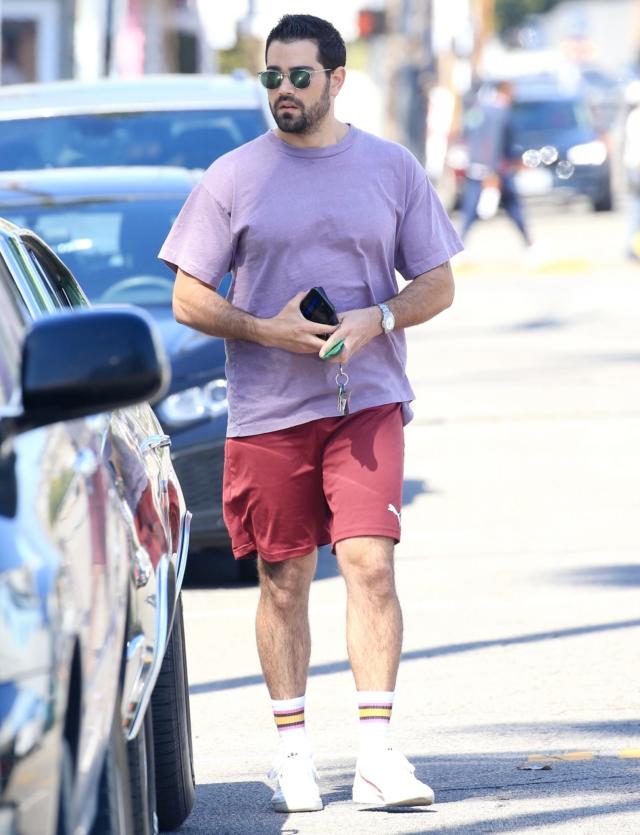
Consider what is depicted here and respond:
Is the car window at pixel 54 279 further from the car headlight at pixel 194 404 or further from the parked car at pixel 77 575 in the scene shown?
the car headlight at pixel 194 404

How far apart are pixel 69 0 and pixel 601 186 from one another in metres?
10.1

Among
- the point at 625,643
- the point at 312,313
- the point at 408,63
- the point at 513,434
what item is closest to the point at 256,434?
the point at 312,313

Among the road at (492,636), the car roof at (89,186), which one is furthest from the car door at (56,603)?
the car roof at (89,186)

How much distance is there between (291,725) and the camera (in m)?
5.34

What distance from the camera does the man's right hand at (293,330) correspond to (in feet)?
16.7

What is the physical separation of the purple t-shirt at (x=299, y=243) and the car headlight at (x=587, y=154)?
87.2 ft

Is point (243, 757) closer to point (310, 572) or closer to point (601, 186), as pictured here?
point (310, 572)

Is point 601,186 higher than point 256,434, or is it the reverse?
point 256,434

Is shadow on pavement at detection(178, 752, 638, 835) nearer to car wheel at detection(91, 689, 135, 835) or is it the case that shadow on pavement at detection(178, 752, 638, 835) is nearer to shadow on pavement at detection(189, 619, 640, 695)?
shadow on pavement at detection(189, 619, 640, 695)

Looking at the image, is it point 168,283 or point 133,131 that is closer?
point 168,283

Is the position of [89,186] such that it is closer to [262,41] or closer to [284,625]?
[284,625]

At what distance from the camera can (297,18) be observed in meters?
5.38

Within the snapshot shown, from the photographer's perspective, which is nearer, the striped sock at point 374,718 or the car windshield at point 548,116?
the striped sock at point 374,718

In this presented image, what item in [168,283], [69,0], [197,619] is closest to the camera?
[197,619]
